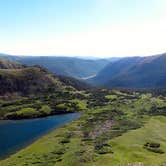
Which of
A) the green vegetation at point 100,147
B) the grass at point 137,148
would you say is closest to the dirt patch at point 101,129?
the green vegetation at point 100,147

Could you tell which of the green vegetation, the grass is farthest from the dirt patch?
the grass

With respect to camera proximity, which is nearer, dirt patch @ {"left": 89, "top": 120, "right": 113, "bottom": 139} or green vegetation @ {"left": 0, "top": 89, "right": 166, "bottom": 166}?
green vegetation @ {"left": 0, "top": 89, "right": 166, "bottom": 166}

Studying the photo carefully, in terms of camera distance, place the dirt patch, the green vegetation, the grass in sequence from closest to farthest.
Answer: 1. the grass
2. the green vegetation
3. the dirt patch

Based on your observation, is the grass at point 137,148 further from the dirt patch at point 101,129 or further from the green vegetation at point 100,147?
the dirt patch at point 101,129

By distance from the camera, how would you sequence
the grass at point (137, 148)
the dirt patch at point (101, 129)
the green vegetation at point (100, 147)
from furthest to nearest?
the dirt patch at point (101, 129) → the green vegetation at point (100, 147) → the grass at point (137, 148)

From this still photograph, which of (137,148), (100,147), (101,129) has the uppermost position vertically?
(137,148)

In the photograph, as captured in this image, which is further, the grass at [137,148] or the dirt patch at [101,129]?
the dirt patch at [101,129]

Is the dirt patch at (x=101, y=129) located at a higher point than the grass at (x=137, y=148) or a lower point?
lower

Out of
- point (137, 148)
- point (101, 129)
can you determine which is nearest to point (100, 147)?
point (137, 148)

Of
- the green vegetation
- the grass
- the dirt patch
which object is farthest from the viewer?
the dirt patch

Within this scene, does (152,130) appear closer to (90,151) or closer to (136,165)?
(90,151)

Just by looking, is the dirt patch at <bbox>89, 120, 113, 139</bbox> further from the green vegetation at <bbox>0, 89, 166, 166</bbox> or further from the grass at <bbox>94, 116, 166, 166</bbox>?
the grass at <bbox>94, 116, 166, 166</bbox>

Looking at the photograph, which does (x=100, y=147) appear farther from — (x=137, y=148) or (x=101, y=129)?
(x=101, y=129)
